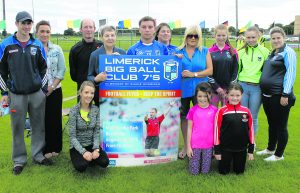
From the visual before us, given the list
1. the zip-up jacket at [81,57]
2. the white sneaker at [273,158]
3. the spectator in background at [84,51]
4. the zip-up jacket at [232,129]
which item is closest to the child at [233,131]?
the zip-up jacket at [232,129]

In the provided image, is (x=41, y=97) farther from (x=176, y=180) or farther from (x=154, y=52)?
(x=176, y=180)

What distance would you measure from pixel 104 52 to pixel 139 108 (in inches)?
38.2

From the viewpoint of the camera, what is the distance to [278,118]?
16.4 ft

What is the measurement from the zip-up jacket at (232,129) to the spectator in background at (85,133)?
1.62 meters

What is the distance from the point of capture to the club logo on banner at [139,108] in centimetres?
464

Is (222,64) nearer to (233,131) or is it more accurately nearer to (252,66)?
(252,66)

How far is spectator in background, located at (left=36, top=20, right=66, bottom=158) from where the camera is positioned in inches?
198

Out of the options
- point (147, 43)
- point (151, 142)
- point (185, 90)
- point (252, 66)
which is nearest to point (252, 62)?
point (252, 66)

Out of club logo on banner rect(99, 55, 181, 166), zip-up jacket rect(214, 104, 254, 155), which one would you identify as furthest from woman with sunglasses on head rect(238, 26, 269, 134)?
club logo on banner rect(99, 55, 181, 166)

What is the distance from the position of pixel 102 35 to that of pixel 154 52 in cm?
80

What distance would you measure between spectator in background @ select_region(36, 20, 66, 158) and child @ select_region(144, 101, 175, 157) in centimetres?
155

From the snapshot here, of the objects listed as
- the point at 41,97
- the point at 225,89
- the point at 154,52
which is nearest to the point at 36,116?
the point at 41,97

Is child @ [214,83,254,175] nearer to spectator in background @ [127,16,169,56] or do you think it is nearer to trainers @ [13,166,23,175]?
spectator in background @ [127,16,169,56]

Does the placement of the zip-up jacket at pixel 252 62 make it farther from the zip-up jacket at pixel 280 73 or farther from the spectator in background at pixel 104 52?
the spectator in background at pixel 104 52
